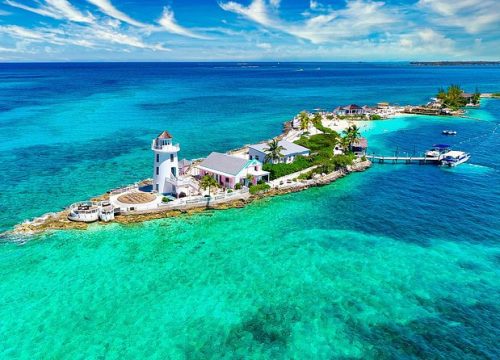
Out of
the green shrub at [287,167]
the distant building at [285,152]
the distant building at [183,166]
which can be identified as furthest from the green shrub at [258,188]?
the distant building at [183,166]

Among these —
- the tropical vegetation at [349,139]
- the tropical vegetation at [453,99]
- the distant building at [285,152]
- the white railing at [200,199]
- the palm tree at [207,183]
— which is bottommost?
the white railing at [200,199]

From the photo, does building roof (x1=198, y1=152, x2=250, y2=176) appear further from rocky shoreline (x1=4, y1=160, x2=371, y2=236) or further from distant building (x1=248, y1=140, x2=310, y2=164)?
distant building (x1=248, y1=140, x2=310, y2=164)

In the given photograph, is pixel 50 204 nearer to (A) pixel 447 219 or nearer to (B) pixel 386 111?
(A) pixel 447 219

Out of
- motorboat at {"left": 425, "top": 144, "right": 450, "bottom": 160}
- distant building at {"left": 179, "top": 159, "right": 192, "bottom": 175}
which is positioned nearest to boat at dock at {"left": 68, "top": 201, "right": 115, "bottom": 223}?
distant building at {"left": 179, "top": 159, "right": 192, "bottom": 175}

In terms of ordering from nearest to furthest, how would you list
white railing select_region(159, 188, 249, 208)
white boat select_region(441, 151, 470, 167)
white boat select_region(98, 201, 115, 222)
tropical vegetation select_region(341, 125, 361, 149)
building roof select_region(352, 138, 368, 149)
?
white boat select_region(98, 201, 115, 222), white railing select_region(159, 188, 249, 208), white boat select_region(441, 151, 470, 167), tropical vegetation select_region(341, 125, 361, 149), building roof select_region(352, 138, 368, 149)

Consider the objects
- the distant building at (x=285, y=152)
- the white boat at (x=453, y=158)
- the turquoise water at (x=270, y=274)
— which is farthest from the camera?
the white boat at (x=453, y=158)

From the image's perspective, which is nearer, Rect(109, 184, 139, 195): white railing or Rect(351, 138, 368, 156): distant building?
Rect(109, 184, 139, 195): white railing

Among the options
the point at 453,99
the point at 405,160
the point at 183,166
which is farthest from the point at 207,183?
the point at 453,99

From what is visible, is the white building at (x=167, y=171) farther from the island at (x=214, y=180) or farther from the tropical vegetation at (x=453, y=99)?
the tropical vegetation at (x=453, y=99)
